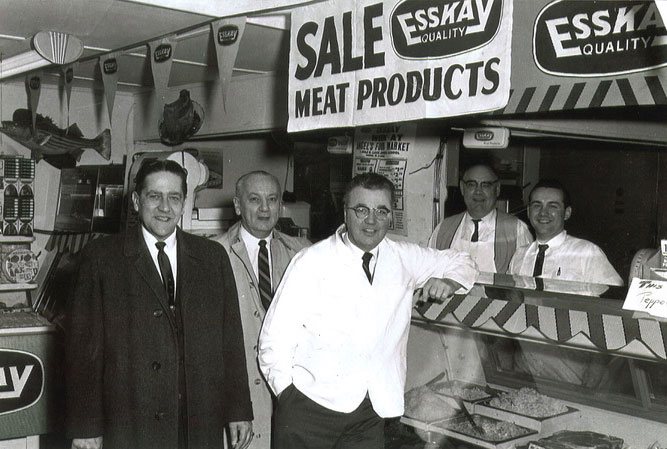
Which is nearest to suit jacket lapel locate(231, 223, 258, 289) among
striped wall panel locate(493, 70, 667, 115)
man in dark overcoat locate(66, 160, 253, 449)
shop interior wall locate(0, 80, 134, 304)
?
Result: man in dark overcoat locate(66, 160, 253, 449)

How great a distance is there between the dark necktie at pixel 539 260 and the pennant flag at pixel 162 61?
2.75m

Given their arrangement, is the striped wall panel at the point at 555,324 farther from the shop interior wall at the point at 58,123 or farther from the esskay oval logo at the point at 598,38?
the shop interior wall at the point at 58,123

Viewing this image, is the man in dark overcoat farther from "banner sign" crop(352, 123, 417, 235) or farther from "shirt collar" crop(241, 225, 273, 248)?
"banner sign" crop(352, 123, 417, 235)

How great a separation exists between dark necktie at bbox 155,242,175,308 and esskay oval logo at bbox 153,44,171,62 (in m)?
2.01

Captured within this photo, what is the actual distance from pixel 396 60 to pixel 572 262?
76.0 inches

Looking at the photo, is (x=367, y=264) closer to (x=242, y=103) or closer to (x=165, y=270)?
(x=165, y=270)

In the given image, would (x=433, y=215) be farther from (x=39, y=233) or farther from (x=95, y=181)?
(x=39, y=233)

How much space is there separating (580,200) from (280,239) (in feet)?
18.3

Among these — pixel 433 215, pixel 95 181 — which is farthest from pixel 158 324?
pixel 95 181

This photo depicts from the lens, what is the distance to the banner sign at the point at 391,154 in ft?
17.4

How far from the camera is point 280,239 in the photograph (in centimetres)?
385

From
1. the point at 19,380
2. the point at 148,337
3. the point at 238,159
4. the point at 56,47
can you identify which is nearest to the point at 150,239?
the point at 148,337

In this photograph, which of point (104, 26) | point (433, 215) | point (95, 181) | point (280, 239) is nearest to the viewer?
point (280, 239)

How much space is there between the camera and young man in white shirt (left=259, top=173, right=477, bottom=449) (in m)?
3.03
